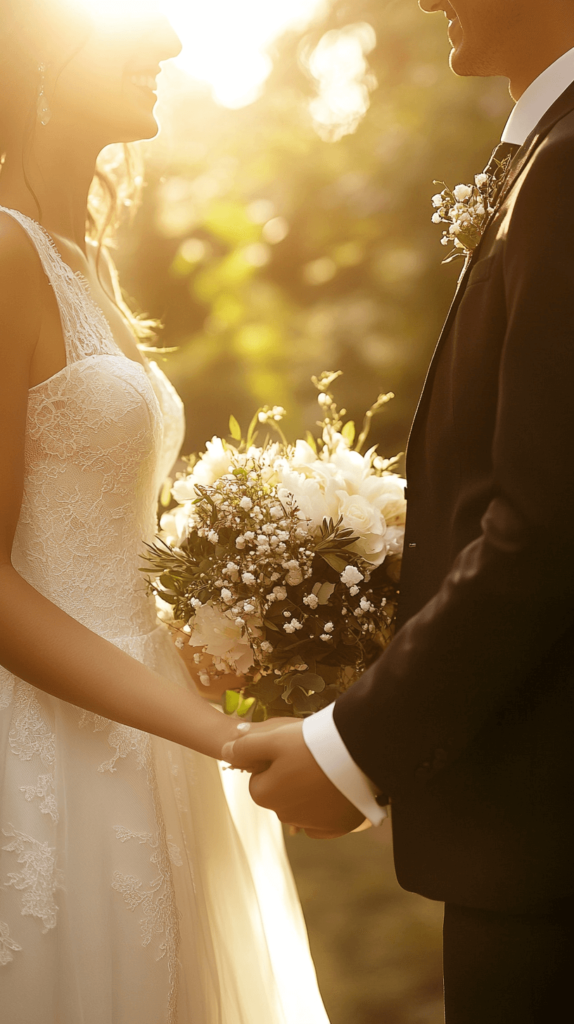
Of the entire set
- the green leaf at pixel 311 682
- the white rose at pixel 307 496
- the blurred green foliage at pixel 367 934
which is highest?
the white rose at pixel 307 496

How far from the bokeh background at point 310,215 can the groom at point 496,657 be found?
1869 millimetres

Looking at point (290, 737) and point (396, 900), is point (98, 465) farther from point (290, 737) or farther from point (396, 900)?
point (396, 900)

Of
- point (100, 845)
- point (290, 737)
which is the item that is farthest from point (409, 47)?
point (100, 845)

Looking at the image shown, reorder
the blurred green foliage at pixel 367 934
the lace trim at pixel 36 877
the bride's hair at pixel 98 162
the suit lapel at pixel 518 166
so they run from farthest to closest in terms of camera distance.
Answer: the blurred green foliage at pixel 367 934
the bride's hair at pixel 98 162
the lace trim at pixel 36 877
the suit lapel at pixel 518 166

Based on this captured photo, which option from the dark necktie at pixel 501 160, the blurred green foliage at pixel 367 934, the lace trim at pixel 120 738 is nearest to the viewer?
the dark necktie at pixel 501 160

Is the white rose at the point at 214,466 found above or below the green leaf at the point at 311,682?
above

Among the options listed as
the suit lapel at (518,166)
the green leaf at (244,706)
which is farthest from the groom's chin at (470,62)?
the green leaf at (244,706)

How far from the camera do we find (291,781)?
1539 millimetres

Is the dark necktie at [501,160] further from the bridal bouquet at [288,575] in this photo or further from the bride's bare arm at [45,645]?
the bride's bare arm at [45,645]

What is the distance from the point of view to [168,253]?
13.0 feet

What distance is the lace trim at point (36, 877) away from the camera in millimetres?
1764

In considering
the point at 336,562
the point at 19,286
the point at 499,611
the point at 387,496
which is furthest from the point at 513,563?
the point at 19,286

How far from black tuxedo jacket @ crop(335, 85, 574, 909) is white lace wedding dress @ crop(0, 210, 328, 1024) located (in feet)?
2.24

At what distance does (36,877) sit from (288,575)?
2.89 ft
